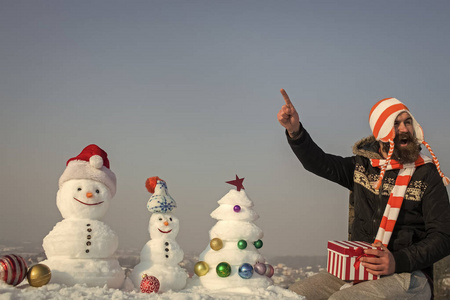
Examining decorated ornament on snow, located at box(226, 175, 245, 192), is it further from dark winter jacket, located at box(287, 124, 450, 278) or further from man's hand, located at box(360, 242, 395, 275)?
man's hand, located at box(360, 242, 395, 275)

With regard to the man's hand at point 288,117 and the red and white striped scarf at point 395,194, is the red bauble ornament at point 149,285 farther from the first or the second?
the red and white striped scarf at point 395,194

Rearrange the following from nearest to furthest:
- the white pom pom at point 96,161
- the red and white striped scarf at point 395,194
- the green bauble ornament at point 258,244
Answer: the red and white striped scarf at point 395,194 → the white pom pom at point 96,161 → the green bauble ornament at point 258,244

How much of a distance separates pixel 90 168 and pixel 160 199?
1.95 ft

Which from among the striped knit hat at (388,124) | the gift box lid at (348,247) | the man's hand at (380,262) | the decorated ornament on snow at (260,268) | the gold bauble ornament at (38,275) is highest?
the striped knit hat at (388,124)

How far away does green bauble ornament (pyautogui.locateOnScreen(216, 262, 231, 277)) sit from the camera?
3480 mm

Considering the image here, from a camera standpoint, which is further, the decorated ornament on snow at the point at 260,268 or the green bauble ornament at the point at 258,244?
the green bauble ornament at the point at 258,244

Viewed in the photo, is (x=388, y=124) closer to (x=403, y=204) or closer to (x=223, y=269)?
(x=403, y=204)

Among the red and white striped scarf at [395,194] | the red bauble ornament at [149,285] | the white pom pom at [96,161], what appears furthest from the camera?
the white pom pom at [96,161]

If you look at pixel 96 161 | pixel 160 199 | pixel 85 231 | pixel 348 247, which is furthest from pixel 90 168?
pixel 348 247

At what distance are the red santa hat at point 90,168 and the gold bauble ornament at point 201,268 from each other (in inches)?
35.7

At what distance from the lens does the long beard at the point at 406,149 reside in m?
2.84

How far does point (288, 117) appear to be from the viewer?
117 inches

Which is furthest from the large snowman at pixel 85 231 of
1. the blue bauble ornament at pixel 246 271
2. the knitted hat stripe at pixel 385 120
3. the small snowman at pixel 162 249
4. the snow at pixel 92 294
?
the knitted hat stripe at pixel 385 120

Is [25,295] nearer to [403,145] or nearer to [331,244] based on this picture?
[331,244]
